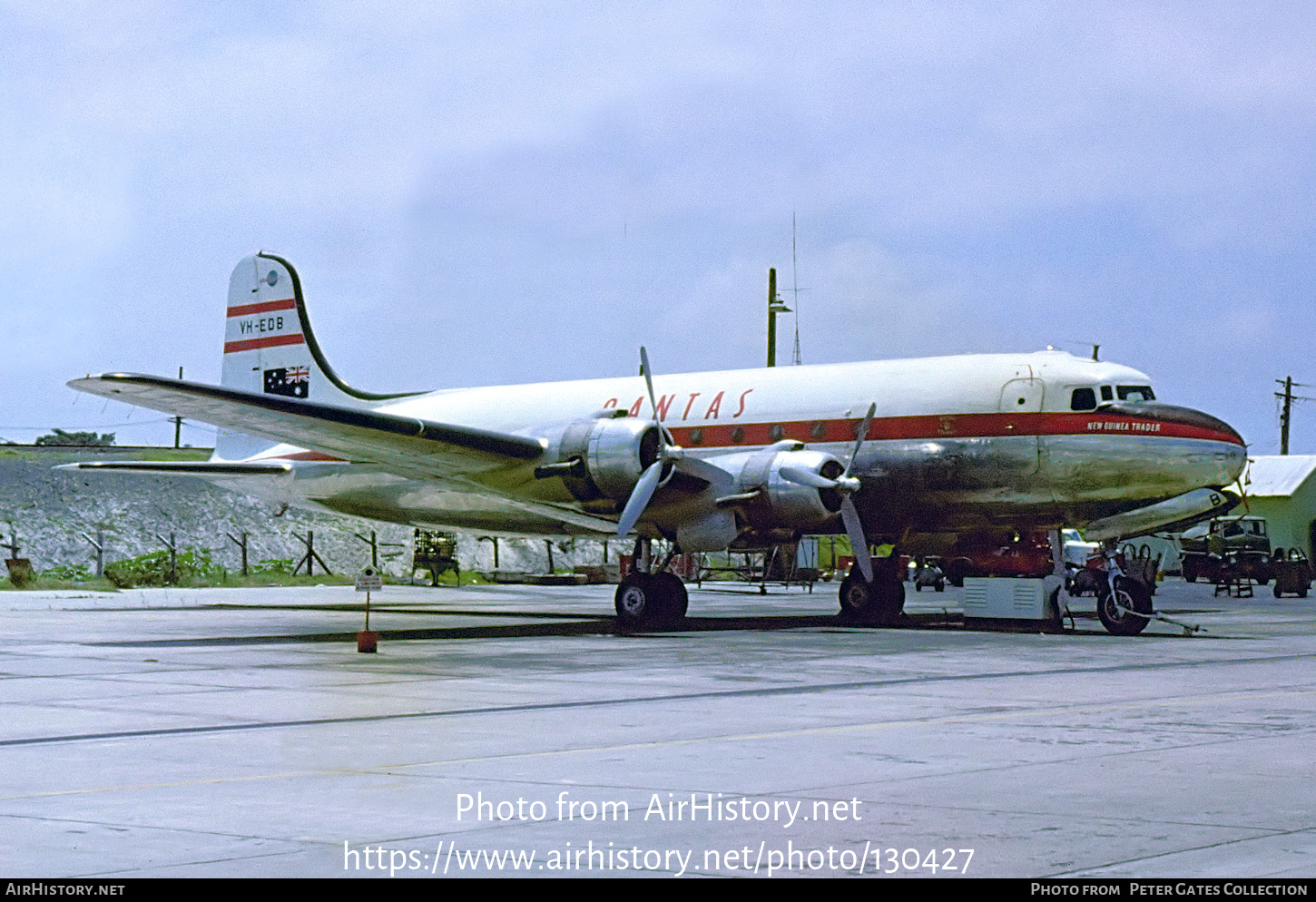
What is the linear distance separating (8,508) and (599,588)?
31710 millimetres

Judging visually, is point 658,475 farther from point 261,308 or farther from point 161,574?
point 161,574

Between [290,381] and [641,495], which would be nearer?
[641,495]

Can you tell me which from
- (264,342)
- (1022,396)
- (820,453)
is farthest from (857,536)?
(264,342)

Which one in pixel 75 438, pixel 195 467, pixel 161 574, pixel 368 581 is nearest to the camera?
pixel 368 581

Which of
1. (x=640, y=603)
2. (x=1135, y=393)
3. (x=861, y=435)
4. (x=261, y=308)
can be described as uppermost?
(x=261, y=308)

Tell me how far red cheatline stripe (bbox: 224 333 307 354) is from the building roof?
5226 cm

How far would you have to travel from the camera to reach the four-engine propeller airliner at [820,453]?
2403cm

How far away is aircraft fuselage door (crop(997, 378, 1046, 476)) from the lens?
973 inches

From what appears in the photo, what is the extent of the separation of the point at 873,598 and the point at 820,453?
358 cm

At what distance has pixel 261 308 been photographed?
1330 inches

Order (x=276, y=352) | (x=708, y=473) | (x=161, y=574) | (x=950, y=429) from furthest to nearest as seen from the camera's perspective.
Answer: (x=161, y=574) → (x=276, y=352) → (x=950, y=429) → (x=708, y=473)

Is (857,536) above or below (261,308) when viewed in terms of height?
below

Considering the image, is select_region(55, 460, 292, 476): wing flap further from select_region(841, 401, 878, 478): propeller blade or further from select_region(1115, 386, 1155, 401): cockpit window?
select_region(1115, 386, 1155, 401): cockpit window
